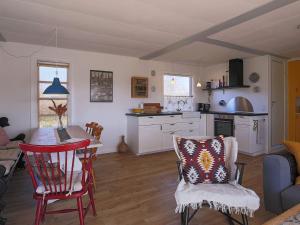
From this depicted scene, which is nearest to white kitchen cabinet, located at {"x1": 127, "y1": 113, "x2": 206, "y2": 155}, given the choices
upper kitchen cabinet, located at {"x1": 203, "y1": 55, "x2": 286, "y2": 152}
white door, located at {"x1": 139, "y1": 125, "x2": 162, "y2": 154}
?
white door, located at {"x1": 139, "y1": 125, "x2": 162, "y2": 154}

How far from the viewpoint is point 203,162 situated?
1.88 meters

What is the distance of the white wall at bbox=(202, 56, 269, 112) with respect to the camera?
4676mm

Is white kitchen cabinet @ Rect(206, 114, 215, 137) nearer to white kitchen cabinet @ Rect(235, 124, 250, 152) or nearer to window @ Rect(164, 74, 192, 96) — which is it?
white kitchen cabinet @ Rect(235, 124, 250, 152)

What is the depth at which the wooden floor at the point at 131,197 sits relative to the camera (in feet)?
6.57

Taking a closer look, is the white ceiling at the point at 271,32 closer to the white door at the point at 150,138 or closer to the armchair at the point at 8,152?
the white door at the point at 150,138

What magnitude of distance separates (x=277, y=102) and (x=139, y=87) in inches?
134

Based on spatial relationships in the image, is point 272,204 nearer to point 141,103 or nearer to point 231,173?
point 231,173

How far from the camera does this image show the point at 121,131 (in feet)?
16.0

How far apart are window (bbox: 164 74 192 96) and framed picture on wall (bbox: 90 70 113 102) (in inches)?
64.4

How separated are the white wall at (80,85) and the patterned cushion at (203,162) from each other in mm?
3030

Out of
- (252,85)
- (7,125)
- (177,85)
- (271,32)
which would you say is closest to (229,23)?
(271,32)

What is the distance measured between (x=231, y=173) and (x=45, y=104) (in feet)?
12.2

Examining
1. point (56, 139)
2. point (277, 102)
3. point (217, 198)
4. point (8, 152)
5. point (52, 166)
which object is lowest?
point (217, 198)

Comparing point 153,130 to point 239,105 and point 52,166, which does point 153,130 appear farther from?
point 52,166
